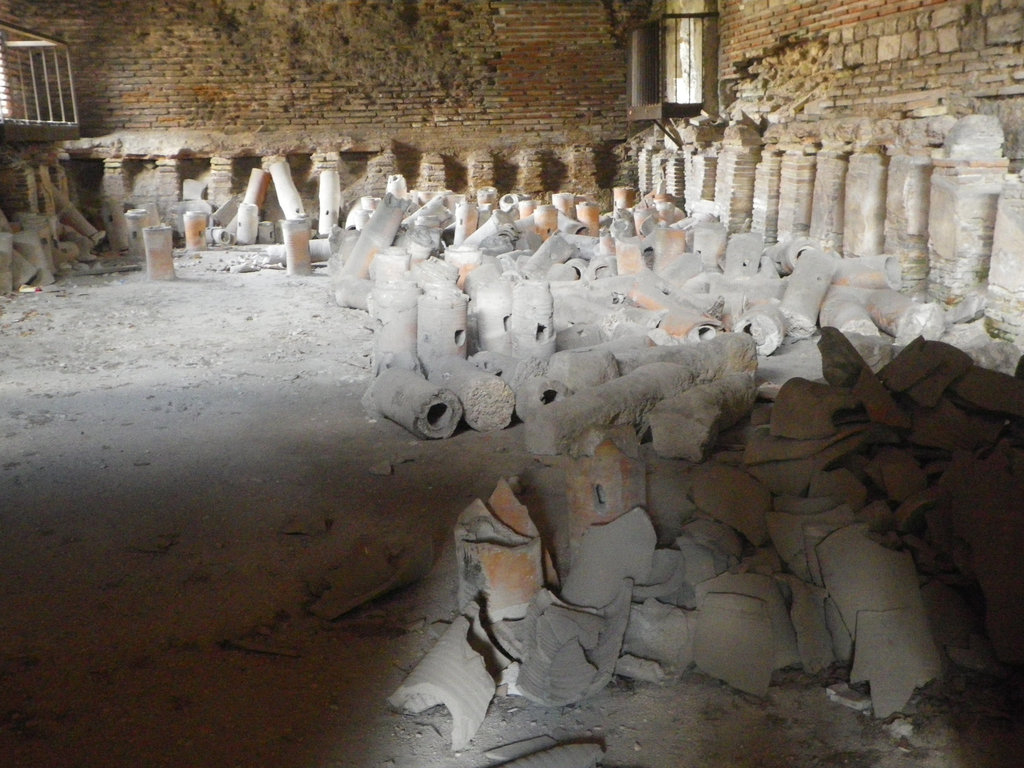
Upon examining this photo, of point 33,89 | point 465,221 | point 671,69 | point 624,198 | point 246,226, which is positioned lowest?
point 246,226

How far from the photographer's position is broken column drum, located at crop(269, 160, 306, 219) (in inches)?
601

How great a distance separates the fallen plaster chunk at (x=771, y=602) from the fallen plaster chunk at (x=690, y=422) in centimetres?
140

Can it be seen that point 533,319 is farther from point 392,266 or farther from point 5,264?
point 5,264

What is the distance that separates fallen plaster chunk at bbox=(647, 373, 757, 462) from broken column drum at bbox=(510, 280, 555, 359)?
4.98ft

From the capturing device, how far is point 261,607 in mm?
3688

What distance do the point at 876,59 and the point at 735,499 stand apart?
6.96m

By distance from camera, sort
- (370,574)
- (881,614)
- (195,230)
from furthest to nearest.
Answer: (195,230), (370,574), (881,614)

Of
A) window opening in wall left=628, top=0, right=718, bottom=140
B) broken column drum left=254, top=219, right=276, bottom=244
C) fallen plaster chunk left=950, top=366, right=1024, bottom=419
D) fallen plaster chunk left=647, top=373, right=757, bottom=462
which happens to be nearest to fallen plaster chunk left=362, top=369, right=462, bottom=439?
fallen plaster chunk left=647, top=373, right=757, bottom=462

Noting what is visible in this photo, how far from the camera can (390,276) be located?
7.77m

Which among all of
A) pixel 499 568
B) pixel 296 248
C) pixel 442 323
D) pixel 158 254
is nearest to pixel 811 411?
pixel 499 568

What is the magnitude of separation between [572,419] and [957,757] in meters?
2.67

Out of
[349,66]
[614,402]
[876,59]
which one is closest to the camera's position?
[614,402]

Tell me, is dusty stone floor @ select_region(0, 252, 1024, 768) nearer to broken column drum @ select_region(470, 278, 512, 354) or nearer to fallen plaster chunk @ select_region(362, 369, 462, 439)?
fallen plaster chunk @ select_region(362, 369, 462, 439)

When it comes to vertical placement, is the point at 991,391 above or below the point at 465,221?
below
